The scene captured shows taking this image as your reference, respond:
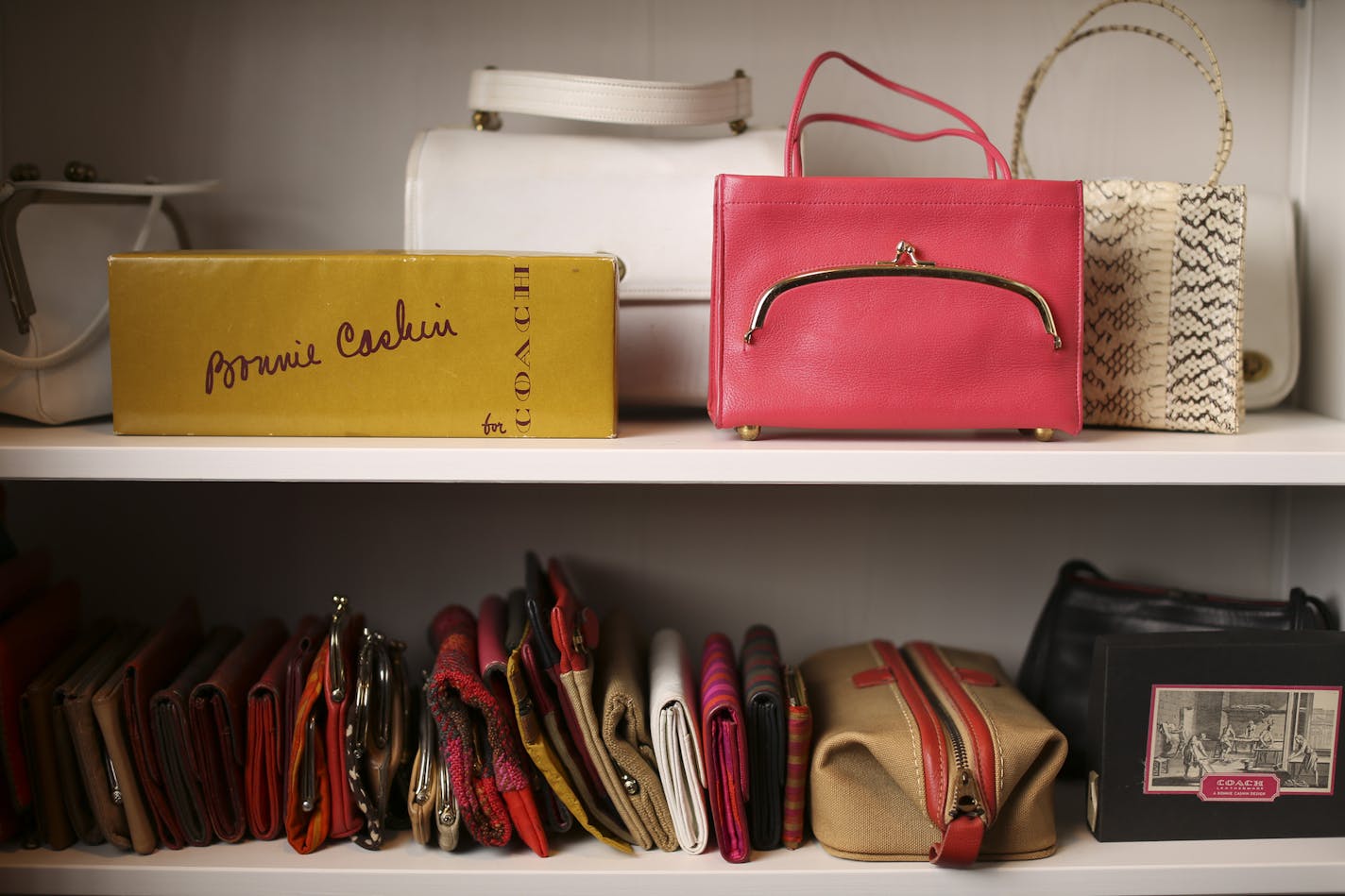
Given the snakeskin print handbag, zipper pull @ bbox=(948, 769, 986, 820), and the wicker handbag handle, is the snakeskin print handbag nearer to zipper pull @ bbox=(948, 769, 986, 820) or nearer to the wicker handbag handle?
the wicker handbag handle

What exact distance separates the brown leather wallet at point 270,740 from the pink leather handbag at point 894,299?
40 centimetres

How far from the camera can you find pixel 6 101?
1.05 m

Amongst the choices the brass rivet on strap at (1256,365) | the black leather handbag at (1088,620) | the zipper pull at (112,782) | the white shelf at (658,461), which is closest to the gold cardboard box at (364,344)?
the white shelf at (658,461)

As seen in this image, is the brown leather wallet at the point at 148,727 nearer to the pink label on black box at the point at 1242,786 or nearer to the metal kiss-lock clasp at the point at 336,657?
the metal kiss-lock clasp at the point at 336,657

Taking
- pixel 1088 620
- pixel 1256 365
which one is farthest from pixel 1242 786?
pixel 1256 365

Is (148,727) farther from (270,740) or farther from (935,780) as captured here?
(935,780)

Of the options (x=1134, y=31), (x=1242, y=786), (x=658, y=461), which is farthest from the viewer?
(x=1134, y=31)

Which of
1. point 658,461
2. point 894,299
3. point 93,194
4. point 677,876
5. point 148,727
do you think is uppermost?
point 93,194

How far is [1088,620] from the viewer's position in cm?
101

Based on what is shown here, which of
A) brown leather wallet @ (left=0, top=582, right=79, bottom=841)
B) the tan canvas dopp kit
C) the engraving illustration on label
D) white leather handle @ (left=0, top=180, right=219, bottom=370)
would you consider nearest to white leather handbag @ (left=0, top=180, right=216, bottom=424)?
white leather handle @ (left=0, top=180, right=219, bottom=370)

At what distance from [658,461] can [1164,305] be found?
45 cm

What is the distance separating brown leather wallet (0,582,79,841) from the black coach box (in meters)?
0.86

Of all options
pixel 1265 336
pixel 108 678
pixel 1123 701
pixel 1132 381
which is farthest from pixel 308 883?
pixel 1265 336

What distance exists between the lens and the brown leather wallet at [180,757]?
0.84 metres
